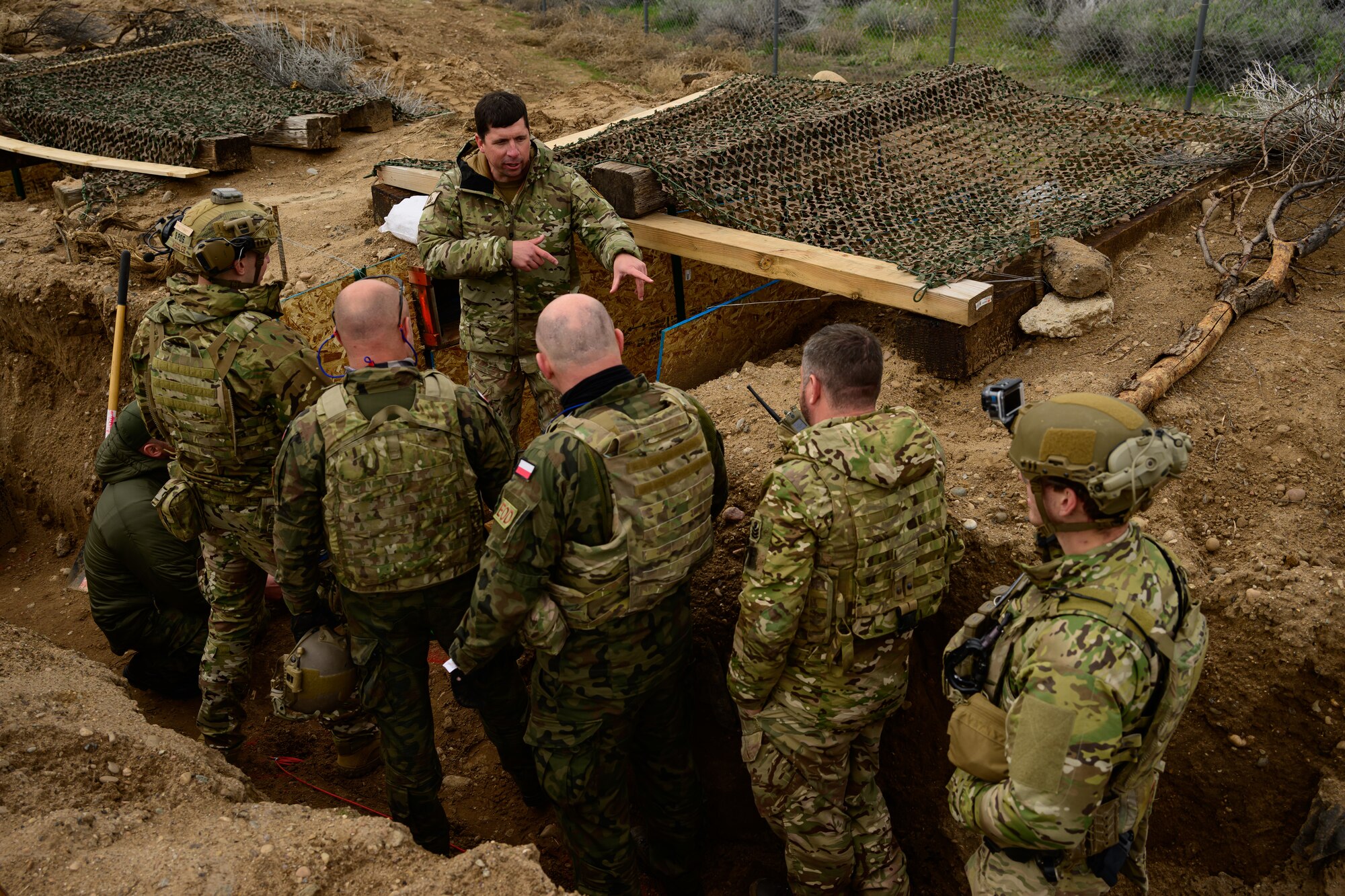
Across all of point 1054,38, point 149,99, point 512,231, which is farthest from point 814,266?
point 1054,38

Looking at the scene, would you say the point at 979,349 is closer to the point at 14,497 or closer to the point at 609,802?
the point at 609,802

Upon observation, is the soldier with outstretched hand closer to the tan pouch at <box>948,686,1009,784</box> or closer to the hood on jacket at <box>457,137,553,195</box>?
the hood on jacket at <box>457,137,553,195</box>

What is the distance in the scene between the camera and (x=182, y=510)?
13.6 feet

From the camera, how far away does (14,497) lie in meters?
7.51

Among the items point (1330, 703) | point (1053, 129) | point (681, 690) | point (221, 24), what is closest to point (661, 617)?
point (681, 690)

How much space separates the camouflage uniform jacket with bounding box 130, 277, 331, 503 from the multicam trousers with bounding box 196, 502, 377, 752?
177 millimetres

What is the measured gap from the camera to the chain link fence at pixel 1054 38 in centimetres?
1113

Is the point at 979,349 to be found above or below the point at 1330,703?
above

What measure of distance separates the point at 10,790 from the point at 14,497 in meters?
5.30

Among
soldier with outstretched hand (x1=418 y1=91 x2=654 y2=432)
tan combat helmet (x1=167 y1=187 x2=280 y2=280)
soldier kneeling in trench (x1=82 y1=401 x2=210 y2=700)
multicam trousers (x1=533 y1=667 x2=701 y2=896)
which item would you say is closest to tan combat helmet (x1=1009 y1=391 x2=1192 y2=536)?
multicam trousers (x1=533 y1=667 x2=701 y2=896)

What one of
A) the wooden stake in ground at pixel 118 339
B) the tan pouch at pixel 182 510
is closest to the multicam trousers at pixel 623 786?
the tan pouch at pixel 182 510

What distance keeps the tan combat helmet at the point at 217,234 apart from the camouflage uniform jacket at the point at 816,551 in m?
2.42

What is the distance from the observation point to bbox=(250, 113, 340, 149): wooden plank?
29.0 feet

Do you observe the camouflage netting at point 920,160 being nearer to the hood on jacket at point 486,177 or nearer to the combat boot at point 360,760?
the hood on jacket at point 486,177
